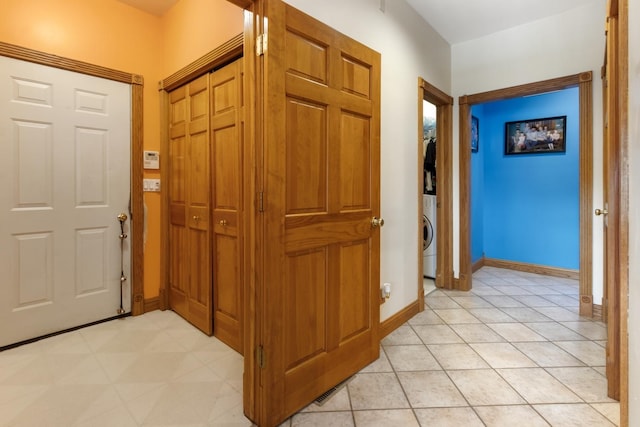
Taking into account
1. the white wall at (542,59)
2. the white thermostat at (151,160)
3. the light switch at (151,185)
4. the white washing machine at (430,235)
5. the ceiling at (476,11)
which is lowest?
the white washing machine at (430,235)

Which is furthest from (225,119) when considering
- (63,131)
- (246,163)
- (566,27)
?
(566,27)

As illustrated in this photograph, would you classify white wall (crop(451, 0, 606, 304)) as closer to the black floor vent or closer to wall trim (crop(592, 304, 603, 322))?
wall trim (crop(592, 304, 603, 322))

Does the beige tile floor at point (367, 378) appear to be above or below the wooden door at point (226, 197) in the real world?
below

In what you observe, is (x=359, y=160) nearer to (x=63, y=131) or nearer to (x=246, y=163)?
(x=246, y=163)

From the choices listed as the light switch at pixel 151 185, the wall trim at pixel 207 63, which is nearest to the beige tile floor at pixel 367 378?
the light switch at pixel 151 185

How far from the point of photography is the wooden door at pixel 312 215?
140 centimetres

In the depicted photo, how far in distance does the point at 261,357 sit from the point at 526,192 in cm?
431

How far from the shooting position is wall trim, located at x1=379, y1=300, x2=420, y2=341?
2359mm

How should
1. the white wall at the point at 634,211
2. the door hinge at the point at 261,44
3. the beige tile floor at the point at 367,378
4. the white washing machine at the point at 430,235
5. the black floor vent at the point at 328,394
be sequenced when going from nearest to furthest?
the white wall at the point at 634,211
the door hinge at the point at 261,44
the beige tile floor at the point at 367,378
the black floor vent at the point at 328,394
the white washing machine at the point at 430,235

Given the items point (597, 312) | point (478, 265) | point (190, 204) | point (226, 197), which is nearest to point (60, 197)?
point (190, 204)

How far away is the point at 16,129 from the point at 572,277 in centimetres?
571

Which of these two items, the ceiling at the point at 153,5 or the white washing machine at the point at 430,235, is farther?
the white washing machine at the point at 430,235

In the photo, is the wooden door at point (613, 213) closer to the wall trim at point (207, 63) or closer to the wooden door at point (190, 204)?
the wall trim at point (207, 63)

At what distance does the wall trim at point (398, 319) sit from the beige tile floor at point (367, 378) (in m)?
0.06
